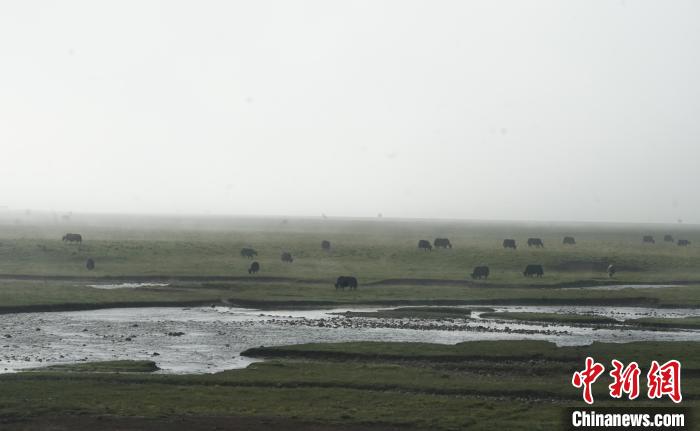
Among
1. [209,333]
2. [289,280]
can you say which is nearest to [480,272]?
[289,280]

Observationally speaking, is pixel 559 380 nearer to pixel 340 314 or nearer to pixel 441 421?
pixel 441 421

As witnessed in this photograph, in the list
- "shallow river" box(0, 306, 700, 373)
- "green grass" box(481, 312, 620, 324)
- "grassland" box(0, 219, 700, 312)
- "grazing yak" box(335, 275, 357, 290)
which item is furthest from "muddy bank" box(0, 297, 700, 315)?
"grazing yak" box(335, 275, 357, 290)

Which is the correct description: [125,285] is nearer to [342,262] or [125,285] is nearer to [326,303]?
[326,303]

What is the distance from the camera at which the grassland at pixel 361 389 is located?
62.6ft

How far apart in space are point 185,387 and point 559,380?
37.1 ft

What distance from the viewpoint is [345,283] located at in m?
51.3

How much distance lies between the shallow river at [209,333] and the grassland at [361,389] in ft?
7.62

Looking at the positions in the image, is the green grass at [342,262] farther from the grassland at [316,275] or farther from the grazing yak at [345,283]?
the grazing yak at [345,283]

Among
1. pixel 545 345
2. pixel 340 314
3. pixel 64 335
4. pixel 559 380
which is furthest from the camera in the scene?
pixel 340 314

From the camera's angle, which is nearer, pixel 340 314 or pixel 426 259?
pixel 340 314

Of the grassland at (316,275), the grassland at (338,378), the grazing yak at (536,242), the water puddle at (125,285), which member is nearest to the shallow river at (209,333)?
the grassland at (338,378)

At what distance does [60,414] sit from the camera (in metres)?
19.0

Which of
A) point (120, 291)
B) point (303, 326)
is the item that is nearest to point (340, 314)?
point (303, 326)
